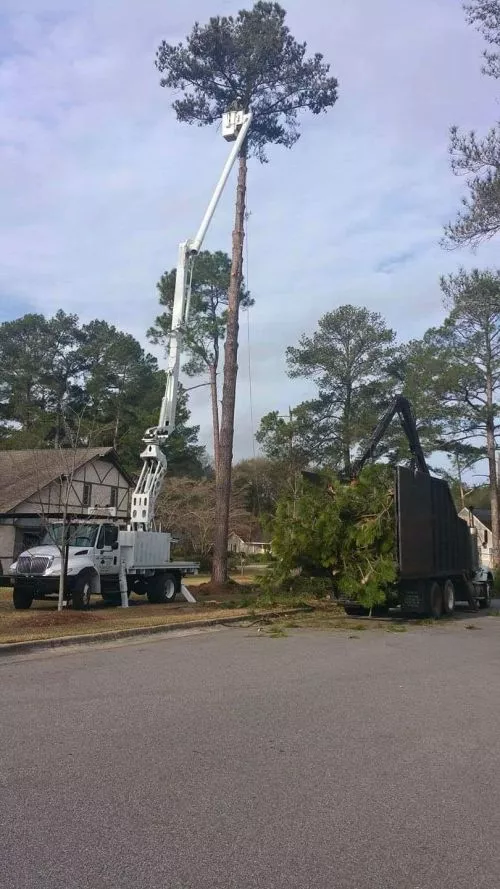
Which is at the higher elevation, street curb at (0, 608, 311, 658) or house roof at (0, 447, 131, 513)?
house roof at (0, 447, 131, 513)

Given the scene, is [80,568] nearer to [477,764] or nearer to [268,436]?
[477,764]

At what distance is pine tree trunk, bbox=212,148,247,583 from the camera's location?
24.5 meters

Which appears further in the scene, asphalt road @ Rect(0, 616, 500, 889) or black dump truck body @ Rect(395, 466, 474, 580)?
black dump truck body @ Rect(395, 466, 474, 580)

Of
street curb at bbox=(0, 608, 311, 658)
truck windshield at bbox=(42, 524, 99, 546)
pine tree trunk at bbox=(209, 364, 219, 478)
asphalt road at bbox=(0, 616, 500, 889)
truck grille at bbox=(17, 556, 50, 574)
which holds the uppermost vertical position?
pine tree trunk at bbox=(209, 364, 219, 478)

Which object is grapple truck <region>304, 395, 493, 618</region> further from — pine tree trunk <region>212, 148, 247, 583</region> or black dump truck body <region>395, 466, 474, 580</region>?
pine tree trunk <region>212, 148, 247, 583</region>

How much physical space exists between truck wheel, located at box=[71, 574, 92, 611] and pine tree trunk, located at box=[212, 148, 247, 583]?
711 cm

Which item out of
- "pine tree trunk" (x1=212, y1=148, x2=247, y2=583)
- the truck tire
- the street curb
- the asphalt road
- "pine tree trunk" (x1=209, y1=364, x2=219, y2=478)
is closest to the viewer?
the asphalt road

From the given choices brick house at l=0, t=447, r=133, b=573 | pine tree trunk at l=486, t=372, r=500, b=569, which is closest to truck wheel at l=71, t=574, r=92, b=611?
brick house at l=0, t=447, r=133, b=573

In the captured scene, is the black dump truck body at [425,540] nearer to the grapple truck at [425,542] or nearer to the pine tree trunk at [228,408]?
the grapple truck at [425,542]

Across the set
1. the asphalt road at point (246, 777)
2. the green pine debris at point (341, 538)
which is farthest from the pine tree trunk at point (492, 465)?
the asphalt road at point (246, 777)

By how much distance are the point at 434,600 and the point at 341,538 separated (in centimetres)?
309

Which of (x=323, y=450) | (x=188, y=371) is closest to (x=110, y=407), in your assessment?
(x=188, y=371)

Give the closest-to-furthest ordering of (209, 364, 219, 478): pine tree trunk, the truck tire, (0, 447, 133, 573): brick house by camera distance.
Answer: the truck tire
(0, 447, 133, 573): brick house
(209, 364, 219, 478): pine tree trunk

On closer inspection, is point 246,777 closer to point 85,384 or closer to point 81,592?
point 81,592
